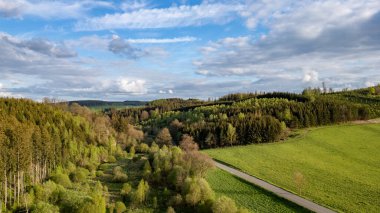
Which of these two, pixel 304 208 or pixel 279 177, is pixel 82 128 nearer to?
pixel 279 177

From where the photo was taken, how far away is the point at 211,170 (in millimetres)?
96750

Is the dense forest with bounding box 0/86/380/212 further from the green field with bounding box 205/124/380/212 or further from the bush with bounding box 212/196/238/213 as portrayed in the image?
the green field with bounding box 205/124/380/212

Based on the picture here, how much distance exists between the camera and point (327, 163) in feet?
341

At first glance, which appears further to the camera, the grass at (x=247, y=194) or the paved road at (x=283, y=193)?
the grass at (x=247, y=194)

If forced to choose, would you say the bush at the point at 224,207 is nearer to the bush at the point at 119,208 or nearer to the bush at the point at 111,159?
the bush at the point at 119,208

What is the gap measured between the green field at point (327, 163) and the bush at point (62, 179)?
46.7m

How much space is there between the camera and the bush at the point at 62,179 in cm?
8325

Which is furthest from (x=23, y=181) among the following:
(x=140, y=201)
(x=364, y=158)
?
(x=364, y=158)

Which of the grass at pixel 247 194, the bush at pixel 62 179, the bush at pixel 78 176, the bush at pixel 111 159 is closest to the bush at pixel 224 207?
the grass at pixel 247 194

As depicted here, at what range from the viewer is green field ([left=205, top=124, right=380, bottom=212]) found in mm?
73062

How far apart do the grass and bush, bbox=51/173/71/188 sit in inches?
1361

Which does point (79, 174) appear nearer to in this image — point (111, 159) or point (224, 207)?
point (111, 159)

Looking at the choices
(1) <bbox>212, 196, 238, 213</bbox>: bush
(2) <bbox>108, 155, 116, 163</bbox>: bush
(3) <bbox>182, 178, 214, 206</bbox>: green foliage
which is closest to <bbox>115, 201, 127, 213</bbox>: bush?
(3) <bbox>182, 178, 214, 206</bbox>: green foliage

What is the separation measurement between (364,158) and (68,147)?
298 feet
